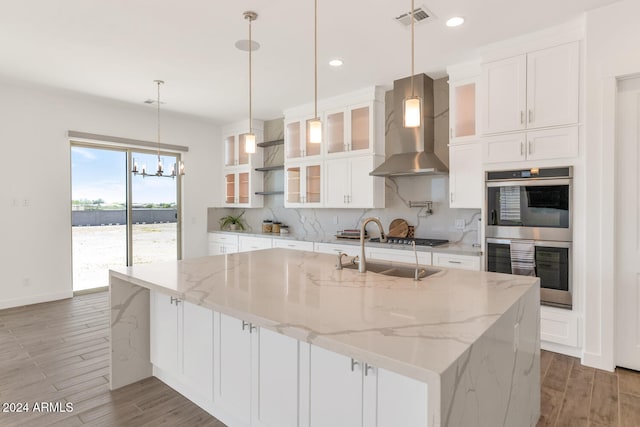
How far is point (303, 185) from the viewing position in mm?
5289

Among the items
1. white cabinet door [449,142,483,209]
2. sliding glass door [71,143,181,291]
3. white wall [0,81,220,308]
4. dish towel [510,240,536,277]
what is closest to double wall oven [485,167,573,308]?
dish towel [510,240,536,277]

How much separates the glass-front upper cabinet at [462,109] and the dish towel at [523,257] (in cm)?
120

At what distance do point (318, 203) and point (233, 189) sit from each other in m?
2.17

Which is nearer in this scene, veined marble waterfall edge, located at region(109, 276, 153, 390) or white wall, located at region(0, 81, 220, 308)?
veined marble waterfall edge, located at region(109, 276, 153, 390)

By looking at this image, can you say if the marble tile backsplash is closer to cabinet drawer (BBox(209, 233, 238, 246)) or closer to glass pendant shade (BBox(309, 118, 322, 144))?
cabinet drawer (BBox(209, 233, 238, 246))

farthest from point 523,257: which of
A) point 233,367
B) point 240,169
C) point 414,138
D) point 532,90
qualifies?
point 240,169

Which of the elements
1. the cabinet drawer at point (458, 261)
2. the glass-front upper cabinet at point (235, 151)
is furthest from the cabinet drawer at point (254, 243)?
the cabinet drawer at point (458, 261)

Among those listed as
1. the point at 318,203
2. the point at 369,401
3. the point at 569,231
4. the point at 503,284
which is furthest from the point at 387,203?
the point at 369,401

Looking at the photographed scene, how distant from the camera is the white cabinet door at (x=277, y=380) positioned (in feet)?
5.58

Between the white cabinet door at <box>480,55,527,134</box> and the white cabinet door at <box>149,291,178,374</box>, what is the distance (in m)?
3.15

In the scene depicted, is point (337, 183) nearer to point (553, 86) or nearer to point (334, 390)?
point (553, 86)

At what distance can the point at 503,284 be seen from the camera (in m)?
1.94

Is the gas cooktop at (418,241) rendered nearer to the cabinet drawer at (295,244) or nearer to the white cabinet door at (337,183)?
the white cabinet door at (337,183)

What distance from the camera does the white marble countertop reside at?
112 cm
